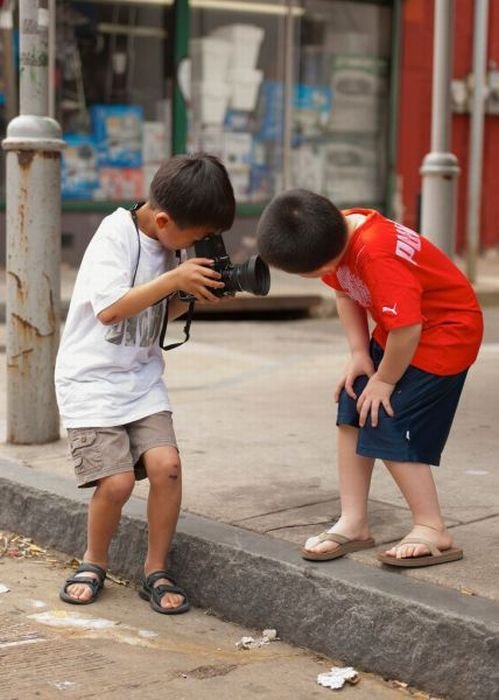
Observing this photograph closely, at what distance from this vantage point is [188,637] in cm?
348

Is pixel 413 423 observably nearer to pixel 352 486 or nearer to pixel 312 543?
pixel 352 486

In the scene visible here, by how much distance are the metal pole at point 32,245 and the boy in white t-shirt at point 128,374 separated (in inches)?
45.9

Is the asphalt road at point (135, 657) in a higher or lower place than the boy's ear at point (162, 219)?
lower

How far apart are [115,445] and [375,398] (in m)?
0.80

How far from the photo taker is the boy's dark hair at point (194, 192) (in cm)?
354

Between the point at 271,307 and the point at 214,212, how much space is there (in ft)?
24.7

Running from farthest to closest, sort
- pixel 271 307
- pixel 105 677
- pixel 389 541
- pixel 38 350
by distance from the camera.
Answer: pixel 271 307 < pixel 38 350 < pixel 389 541 < pixel 105 677

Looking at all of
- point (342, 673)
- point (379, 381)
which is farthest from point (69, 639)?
point (379, 381)

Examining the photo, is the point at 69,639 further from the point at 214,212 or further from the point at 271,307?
the point at 271,307

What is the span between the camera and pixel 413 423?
3.45 m

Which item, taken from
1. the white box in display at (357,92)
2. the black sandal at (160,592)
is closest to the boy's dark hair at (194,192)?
the black sandal at (160,592)

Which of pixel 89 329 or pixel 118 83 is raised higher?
pixel 118 83

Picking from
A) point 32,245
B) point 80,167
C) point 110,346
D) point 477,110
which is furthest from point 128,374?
point 477,110

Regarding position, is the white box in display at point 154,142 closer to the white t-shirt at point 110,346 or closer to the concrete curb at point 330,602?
the concrete curb at point 330,602
